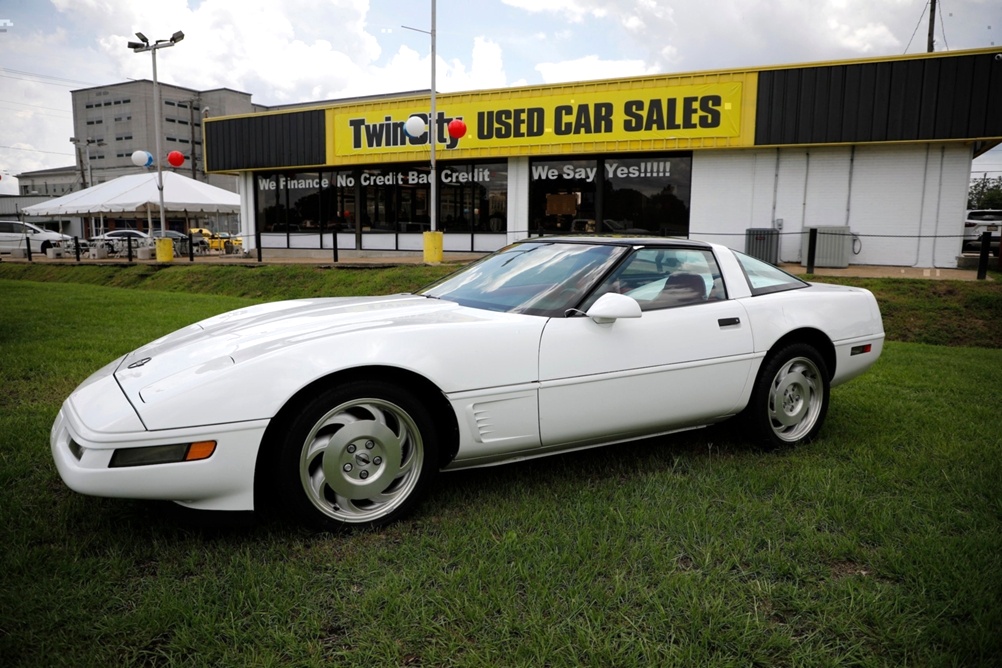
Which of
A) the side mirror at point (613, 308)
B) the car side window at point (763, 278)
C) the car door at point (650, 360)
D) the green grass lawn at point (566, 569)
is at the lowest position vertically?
the green grass lawn at point (566, 569)

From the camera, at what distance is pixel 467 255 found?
19.2 m

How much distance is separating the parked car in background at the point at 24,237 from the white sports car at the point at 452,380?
99.2ft

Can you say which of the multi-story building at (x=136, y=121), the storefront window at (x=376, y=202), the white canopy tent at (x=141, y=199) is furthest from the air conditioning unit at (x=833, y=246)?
the multi-story building at (x=136, y=121)

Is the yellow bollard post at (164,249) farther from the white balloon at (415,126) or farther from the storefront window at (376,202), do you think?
the white balloon at (415,126)

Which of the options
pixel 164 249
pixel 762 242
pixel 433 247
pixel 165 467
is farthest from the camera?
pixel 164 249

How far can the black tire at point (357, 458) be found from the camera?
8.79 feet

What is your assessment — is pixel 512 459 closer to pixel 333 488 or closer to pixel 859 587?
pixel 333 488

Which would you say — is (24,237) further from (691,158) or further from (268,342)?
(268,342)

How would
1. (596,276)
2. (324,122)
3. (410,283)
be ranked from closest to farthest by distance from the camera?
1. (596,276)
2. (410,283)
3. (324,122)

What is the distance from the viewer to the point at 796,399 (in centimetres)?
411

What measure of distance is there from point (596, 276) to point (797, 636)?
1870 millimetres

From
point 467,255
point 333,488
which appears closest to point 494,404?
point 333,488

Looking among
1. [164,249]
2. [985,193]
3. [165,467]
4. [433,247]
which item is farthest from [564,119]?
[985,193]

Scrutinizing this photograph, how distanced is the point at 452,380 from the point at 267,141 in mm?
21544
